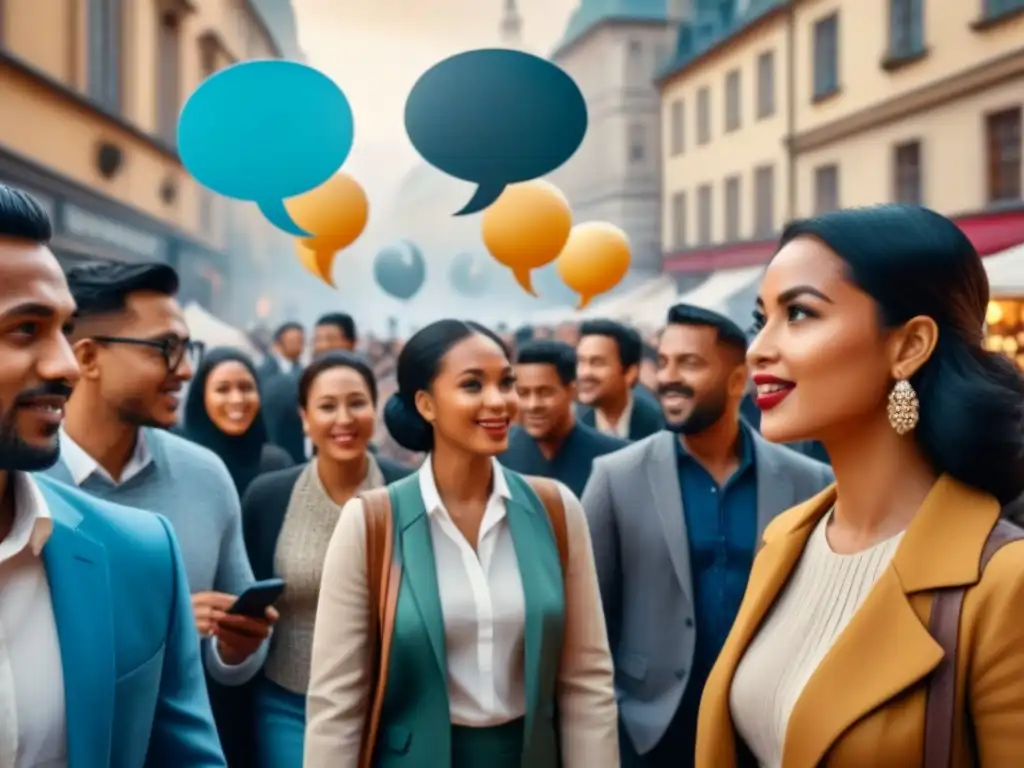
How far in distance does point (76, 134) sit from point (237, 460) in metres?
10.2

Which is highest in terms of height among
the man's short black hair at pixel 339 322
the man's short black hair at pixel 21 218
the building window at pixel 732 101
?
the building window at pixel 732 101

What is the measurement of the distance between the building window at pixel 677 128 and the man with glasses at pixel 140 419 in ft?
78.8

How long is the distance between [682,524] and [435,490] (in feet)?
3.07

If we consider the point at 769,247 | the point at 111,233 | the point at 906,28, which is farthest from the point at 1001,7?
the point at 111,233

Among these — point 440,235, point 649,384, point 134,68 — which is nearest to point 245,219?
point 440,235

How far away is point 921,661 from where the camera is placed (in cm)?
162

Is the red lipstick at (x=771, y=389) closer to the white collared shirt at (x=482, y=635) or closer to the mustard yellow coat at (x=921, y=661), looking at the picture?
the mustard yellow coat at (x=921, y=661)

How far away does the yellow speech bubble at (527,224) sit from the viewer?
495 cm

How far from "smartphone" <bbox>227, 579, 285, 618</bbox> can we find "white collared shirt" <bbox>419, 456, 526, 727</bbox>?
1.43 ft

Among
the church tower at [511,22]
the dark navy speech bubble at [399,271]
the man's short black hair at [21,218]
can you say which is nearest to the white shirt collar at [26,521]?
the man's short black hair at [21,218]

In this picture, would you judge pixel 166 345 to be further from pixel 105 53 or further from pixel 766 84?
pixel 766 84

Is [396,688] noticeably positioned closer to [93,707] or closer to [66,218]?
[93,707]

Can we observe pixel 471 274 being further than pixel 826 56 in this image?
No

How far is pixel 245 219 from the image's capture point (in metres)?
27.1
